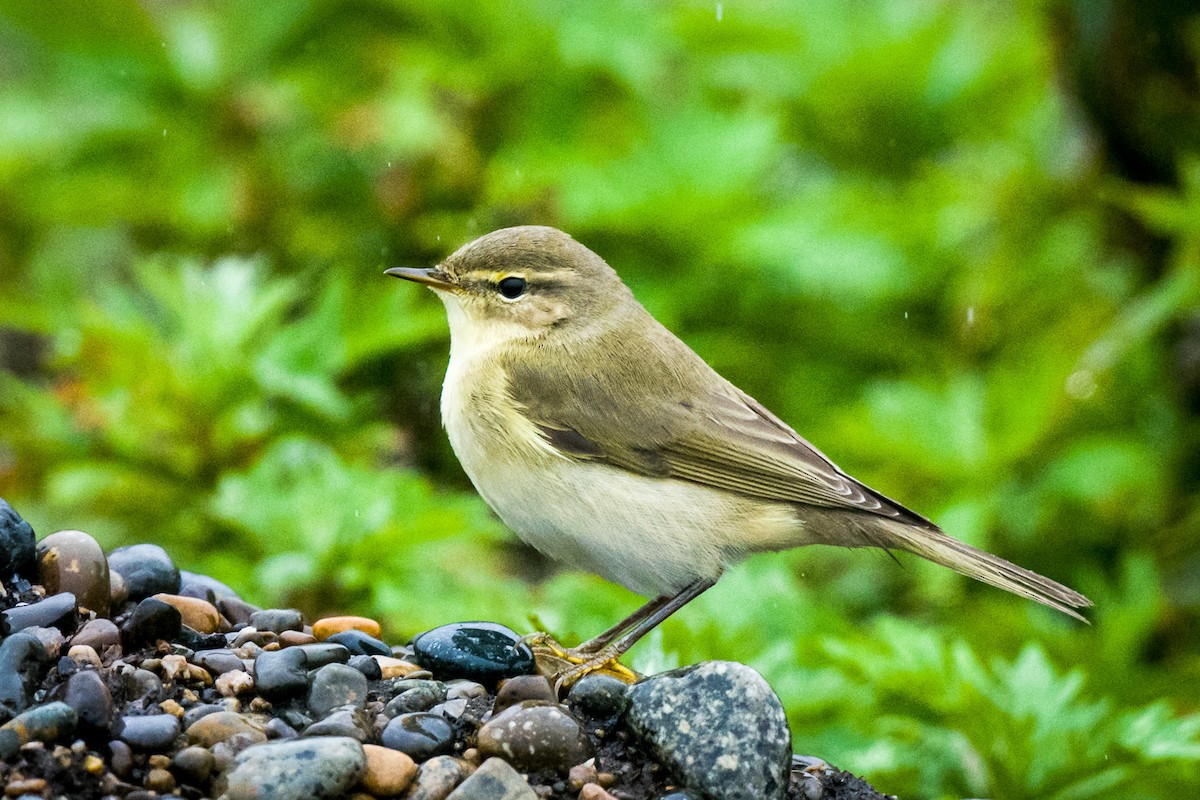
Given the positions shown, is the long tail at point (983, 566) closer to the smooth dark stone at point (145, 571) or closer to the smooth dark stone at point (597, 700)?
the smooth dark stone at point (597, 700)

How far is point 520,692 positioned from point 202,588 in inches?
41.1

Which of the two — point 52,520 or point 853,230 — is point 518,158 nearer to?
point 853,230

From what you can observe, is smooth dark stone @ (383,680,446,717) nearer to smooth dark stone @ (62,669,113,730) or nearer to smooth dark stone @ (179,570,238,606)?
smooth dark stone @ (62,669,113,730)

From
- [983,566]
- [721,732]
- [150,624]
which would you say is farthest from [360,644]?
[983,566]

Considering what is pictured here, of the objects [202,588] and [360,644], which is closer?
[360,644]

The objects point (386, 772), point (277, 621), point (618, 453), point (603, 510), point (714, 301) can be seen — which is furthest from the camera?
point (714, 301)

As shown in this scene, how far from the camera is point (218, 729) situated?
2.73 metres

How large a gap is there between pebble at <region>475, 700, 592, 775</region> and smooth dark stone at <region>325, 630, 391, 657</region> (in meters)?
0.51

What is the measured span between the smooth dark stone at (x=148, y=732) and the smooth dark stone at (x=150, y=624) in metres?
0.36

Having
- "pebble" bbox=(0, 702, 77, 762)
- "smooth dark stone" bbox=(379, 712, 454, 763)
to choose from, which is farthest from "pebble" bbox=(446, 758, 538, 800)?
"pebble" bbox=(0, 702, 77, 762)

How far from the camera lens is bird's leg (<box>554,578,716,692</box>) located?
11.0 ft

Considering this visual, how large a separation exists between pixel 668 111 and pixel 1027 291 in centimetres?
217

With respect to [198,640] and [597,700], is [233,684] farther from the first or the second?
[597,700]

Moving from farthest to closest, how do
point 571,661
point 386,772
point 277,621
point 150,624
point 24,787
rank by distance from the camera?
1. point 571,661
2. point 277,621
3. point 150,624
4. point 386,772
5. point 24,787
